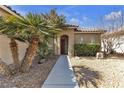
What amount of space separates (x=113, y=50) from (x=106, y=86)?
14723 mm

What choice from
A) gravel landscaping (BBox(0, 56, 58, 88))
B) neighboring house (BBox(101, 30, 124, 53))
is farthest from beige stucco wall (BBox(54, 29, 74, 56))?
gravel landscaping (BBox(0, 56, 58, 88))

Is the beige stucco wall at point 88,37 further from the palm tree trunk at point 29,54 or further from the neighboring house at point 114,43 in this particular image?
the palm tree trunk at point 29,54

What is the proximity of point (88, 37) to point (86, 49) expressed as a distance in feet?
6.45

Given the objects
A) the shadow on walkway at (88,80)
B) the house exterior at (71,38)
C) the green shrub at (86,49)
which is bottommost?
the shadow on walkway at (88,80)

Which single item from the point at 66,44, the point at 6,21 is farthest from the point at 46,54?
the point at 6,21

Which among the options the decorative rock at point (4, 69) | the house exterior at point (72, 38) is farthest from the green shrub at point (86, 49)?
the decorative rock at point (4, 69)

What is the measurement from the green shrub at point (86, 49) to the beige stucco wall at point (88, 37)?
1.24m

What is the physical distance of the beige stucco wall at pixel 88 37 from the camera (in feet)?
73.7

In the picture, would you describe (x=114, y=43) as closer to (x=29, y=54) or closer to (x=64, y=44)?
(x=64, y=44)

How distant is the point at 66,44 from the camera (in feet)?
75.7

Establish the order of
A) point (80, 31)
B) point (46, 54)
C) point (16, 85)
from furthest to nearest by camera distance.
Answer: point (80, 31) < point (46, 54) < point (16, 85)

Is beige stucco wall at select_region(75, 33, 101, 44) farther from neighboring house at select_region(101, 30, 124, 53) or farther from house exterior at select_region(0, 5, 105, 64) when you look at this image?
neighboring house at select_region(101, 30, 124, 53)
